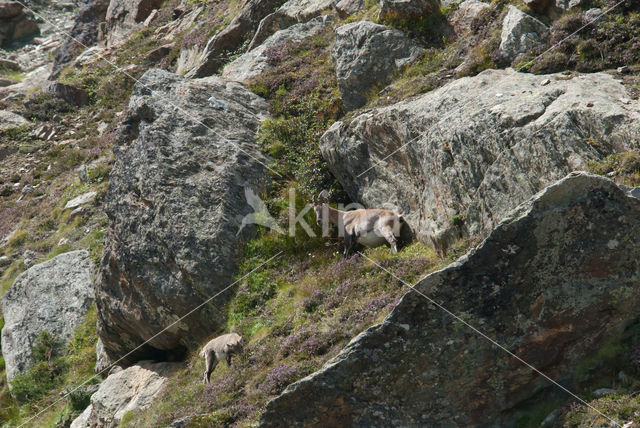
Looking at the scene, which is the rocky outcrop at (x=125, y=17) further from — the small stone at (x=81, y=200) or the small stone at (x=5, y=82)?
the small stone at (x=81, y=200)

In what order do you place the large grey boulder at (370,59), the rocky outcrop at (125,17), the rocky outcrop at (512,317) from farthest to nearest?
the rocky outcrop at (125,17) < the large grey boulder at (370,59) < the rocky outcrop at (512,317)

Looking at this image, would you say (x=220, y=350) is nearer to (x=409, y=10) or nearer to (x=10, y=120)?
(x=409, y=10)

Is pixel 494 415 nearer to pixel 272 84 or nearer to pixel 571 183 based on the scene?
pixel 571 183

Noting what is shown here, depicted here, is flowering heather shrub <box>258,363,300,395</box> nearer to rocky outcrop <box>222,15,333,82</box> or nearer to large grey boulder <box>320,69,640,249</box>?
large grey boulder <box>320,69,640,249</box>

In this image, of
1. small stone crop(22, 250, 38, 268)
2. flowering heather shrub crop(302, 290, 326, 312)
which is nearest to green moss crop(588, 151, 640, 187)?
flowering heather shrub crop(302, 290, 326, 312)

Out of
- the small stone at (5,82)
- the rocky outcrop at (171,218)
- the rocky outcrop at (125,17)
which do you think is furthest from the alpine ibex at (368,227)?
the small stone at (5,82)

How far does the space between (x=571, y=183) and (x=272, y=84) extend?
1456 cm

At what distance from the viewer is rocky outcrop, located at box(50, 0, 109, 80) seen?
43.8 metres

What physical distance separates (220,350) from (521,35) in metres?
10.3

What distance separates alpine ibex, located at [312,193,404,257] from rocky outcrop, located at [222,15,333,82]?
384 inches

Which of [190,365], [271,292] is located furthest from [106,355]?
[271,292]

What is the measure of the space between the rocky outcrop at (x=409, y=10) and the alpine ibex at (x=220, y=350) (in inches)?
442

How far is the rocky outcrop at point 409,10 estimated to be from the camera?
776 inches

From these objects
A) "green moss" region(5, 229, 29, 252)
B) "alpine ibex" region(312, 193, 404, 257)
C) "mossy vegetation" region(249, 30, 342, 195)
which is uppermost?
"mossy vegetation" region(249, 30, 342, 195)
